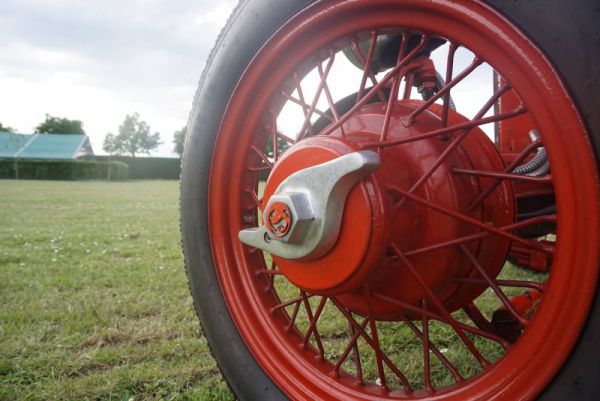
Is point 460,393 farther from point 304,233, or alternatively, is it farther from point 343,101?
point 343,101

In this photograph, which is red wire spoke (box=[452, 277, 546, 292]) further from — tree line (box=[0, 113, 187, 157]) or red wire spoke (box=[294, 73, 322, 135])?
tree line (box=[0, 113, 187, 157])

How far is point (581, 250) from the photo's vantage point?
73 cm

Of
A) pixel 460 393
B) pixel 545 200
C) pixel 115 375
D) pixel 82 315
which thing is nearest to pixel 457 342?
pixel 545 200

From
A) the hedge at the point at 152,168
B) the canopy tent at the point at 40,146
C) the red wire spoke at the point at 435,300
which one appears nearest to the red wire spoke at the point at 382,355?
the red wire spoke at the point at 435,300

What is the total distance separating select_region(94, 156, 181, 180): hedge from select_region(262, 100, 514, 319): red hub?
4173 centimetres

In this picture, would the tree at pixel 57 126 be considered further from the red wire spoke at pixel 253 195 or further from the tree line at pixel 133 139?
the red wire spoke at pixel 253 195

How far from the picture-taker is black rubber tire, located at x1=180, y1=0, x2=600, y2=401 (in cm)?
70

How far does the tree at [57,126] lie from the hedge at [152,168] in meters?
27.6

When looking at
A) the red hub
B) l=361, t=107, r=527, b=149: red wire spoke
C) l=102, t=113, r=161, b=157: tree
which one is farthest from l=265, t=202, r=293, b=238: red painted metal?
l=102, t=113, r=161, b=157: tree

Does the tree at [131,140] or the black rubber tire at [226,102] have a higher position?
the tree at [131,140]

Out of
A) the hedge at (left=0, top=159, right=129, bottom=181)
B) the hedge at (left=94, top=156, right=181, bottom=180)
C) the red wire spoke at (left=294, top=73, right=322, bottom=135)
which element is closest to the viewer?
the red wire spoke at (left=294, top=73, right=322, bottom=135)

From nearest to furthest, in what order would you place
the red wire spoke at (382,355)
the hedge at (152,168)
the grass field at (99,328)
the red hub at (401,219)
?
the red hub at (401,219) → the red wire spoke at (382,355) → the grass field at (99,328) → the hedge at (152,168)

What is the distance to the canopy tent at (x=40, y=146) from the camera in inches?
1786

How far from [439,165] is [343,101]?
891mm
